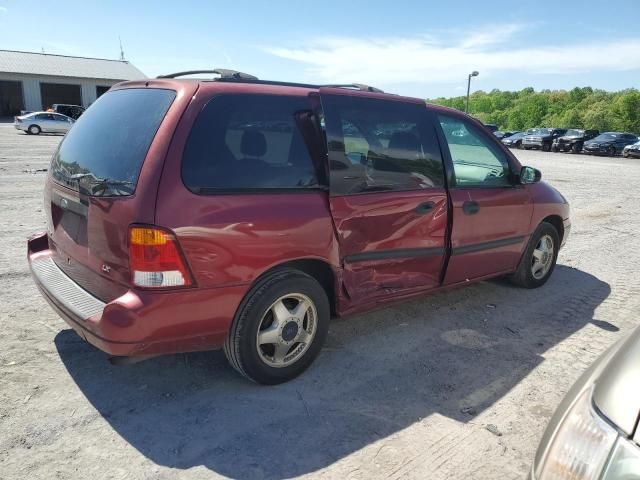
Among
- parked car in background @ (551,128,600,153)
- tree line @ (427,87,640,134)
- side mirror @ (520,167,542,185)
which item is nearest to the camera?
side mirror @ (520,167,542,185)

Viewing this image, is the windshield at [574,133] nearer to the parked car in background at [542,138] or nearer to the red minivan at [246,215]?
the parked car in background at [542,138]

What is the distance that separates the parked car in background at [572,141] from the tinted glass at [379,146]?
35.0 meters

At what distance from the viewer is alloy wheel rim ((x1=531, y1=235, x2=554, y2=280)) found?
521cm

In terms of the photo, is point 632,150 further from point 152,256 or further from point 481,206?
point 152,256

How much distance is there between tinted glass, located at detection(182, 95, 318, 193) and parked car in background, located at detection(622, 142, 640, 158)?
3342 centimetres

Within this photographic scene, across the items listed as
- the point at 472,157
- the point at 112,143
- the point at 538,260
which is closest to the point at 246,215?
the point at 112,143

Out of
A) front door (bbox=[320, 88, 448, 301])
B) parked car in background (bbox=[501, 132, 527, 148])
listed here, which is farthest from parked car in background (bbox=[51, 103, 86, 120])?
front door (bbox=[320, 88, 448, 301])

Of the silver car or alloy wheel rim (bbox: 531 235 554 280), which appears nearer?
alloy wheel rim (bbox: 531 235 554 280)

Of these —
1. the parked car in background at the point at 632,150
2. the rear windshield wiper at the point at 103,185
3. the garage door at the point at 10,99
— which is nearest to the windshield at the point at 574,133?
the parked car in background at the point at 632,150

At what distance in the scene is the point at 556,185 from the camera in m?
14.8

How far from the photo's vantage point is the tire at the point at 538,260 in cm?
509

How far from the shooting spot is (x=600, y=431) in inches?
58.6

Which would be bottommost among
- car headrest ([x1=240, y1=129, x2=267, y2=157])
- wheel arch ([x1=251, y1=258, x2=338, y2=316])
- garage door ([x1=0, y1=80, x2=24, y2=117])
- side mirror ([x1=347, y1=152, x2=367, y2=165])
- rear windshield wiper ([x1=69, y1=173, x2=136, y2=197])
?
wheel arch ([x1=251, y1=258, x2=338, y2=316])

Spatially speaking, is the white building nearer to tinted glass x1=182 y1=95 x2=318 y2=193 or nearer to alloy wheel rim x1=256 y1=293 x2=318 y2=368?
tinted glass x1=182 y1=95 x2=318 y2=193
